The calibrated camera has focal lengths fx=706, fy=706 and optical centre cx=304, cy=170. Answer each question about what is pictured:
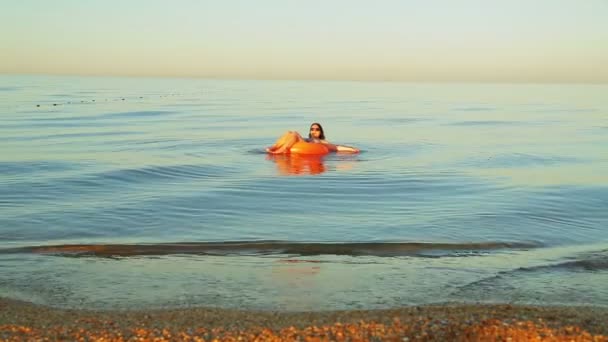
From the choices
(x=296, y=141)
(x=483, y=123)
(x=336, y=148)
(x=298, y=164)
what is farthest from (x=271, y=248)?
(x=483, y=123)

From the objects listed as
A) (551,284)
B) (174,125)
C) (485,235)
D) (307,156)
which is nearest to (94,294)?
(551,284)

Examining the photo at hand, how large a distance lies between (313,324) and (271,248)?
3.97 meters

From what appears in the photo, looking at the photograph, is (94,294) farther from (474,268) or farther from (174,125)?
(174,125)

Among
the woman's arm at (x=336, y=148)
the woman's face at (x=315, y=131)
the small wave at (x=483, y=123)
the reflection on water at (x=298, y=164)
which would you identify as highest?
the woman's face at (x=315, y=131)

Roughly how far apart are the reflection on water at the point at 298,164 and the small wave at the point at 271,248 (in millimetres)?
8351

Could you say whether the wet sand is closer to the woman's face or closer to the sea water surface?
the sea water surface

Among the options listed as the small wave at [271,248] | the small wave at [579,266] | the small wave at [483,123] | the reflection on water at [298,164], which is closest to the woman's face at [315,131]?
the reflection on water at [298,164]

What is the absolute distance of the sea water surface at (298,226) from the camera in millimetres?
7586

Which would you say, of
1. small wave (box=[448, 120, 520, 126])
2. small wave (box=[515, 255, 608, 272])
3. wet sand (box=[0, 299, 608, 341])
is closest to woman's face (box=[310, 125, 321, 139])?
small wave (box=[515, 255, 608, 272])

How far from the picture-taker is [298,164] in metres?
20.0

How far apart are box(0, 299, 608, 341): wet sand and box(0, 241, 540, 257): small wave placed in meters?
2.81

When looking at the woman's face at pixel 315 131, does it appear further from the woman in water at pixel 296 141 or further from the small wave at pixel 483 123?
the small wave at pixel 483 123

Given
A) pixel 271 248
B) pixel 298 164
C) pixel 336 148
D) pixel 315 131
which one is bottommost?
pixel 271 248

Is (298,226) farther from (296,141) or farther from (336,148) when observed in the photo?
(336,148)
